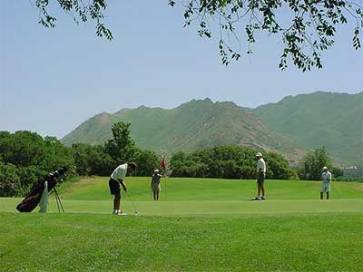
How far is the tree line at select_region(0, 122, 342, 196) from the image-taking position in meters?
76.9

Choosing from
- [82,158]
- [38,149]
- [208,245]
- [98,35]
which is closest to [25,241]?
[208,245]

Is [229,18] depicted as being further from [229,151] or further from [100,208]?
[229,151]

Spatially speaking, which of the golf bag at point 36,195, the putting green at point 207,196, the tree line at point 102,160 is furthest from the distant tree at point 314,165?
the golf bag at point 36,195

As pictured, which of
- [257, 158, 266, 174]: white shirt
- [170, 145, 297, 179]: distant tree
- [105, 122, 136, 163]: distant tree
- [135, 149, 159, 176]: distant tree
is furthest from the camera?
[170, 145, 297, 179]: distant tree

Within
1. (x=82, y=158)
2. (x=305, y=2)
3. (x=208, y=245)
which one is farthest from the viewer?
(x=82, y=158)

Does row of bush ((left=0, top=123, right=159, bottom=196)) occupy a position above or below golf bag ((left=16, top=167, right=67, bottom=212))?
above

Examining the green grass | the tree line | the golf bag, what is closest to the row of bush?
the tree line

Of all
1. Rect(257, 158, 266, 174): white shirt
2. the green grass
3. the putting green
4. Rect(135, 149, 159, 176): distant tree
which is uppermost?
Rect(135, 149, 159, 176): distant tree

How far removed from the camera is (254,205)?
24719 mm

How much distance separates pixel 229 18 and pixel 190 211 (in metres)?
11.9

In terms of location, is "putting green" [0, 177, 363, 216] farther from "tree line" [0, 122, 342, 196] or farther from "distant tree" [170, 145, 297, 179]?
"distant tree" [170, 145, 297, 179]

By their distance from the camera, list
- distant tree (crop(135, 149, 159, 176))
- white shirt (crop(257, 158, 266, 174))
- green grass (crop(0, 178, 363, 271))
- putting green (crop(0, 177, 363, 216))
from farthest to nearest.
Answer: distant tree (crop(135, 149, 159, 176))
white shirt (crop(257, 158, 266, 174))
putting green (crop(0, 177, 363, 216))
green grass (crop(0, 178, 363, 271))

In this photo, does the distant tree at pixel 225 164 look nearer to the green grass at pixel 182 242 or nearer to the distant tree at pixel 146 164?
the distant tree at pixel 146 164

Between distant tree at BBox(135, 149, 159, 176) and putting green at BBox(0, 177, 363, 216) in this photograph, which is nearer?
putting green at BBox(0, 177, 363, 216)
